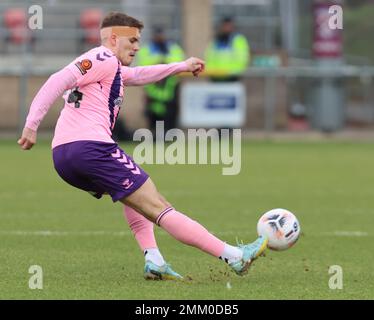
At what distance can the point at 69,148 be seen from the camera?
25.4 feet

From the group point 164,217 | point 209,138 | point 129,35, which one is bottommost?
point 209,138

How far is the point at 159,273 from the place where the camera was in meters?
8.07

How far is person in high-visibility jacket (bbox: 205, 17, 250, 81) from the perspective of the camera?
2392cm

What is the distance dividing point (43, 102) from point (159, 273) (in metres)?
1.46

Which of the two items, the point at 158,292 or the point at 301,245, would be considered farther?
the point at 301,245

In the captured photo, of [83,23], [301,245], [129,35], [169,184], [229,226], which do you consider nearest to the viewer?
[129,35]

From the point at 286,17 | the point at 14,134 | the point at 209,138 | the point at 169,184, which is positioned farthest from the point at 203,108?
the point at 169,184

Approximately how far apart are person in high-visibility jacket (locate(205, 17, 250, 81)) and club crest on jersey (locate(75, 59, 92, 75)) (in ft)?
53.4

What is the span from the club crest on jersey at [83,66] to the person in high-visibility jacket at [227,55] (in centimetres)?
1626

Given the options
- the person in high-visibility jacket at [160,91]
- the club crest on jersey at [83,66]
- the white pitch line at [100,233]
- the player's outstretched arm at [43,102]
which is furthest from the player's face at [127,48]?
the person in high-visibility jacket at [160,91]

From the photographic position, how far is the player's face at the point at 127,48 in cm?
800

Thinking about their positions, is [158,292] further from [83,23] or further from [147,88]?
[83,23]

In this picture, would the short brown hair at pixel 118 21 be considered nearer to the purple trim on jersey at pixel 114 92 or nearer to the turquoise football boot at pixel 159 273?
the purple trim on jersey at pixel 114 92
